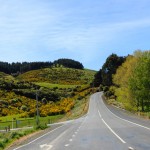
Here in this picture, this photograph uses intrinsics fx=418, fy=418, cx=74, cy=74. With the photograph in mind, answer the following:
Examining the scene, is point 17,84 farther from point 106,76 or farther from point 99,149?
point 99,149

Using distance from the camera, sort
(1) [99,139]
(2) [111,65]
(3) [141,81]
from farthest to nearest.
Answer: (2) [111,65], (3) [141,81], (1) [99,139]

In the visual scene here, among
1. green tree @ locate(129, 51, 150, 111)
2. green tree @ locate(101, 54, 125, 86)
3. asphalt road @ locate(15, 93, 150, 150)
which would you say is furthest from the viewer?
green tree @ locate(101, 54, 125, 86)

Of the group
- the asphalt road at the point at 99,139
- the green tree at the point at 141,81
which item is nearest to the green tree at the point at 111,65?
the green tree at the point at 141,81

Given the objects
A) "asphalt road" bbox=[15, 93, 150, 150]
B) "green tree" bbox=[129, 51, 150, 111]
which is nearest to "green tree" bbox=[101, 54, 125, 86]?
"green tree" bbox=[129, 51, 150, 111]

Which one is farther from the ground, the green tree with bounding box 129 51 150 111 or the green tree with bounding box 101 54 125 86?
the green tree with bounding box 101 54 125 86

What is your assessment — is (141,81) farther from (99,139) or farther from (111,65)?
(111,65)

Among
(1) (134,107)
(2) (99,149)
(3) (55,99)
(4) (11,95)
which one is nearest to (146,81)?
(1) (134,107)

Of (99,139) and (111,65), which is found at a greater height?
(111,65)

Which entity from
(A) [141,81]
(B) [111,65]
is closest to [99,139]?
(A) [141,81]

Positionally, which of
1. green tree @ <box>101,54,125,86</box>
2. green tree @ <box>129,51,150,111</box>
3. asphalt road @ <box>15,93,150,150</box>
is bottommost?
asphalt road @ <box>15,93,150,150</box>

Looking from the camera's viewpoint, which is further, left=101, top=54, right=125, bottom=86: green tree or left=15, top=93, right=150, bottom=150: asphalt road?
left=101, top=54, right=125, bottom=86: green tree

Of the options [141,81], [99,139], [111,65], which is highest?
[111,65]

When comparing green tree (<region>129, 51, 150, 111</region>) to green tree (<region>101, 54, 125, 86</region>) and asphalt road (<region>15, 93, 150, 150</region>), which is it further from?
green tree (<region>101, 54, 125, 86</region>)

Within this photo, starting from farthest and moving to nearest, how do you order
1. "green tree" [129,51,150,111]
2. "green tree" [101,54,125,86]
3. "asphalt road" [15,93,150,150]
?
"green tree" [101,54,125,86]
"green tree" [129,51,150,111]
"asphalt road" [15,93,150,150]
